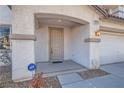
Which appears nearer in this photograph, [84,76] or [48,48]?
[84,76]

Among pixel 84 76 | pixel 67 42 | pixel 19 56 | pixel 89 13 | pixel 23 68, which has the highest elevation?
pixel 89 13

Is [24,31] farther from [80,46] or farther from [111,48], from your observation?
[111,48]

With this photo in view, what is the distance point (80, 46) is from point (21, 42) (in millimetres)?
4258

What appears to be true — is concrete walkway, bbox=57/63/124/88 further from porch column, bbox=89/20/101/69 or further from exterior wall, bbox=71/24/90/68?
exterior wall, bbox=71/24/90/68

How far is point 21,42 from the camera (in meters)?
5.97

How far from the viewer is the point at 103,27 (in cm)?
880

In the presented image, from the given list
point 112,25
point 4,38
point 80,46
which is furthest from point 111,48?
point 4,38

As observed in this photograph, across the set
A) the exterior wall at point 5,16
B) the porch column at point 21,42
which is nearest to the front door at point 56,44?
the exterior wall at point 5,16

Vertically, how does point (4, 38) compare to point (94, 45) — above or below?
above

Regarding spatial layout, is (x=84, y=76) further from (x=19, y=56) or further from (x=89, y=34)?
(x=19, y=56)

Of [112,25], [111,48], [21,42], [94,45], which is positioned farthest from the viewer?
[111,48]

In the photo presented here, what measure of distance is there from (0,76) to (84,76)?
413 centimetres

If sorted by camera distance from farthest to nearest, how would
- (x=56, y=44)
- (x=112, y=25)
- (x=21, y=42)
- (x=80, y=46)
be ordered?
(x=56, y=44), (x=112, y=25), (x=80, y=46), (x=21, y=42)

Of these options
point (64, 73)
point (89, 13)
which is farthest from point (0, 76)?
point (89, 13)
